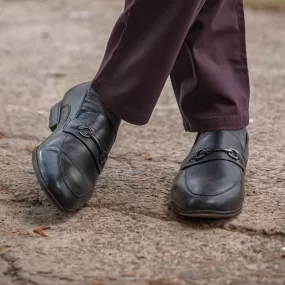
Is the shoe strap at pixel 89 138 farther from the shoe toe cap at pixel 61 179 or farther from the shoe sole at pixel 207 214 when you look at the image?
the shoe sole at pixel 207 214

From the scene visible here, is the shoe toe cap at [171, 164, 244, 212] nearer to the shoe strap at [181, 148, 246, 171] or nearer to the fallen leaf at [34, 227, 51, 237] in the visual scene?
the shoe strap at [181, 148, 246, 171]

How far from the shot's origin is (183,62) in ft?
4.26

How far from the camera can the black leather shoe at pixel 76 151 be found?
1.20 meters

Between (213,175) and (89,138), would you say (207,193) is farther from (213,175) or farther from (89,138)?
(89,138)

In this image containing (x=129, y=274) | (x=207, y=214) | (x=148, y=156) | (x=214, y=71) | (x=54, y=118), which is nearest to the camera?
(x=129, y=274)

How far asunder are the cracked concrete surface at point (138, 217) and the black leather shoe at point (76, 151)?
2.3 inches

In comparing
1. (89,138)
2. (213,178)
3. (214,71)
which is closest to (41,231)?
(89,138)

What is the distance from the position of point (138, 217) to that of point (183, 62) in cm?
33

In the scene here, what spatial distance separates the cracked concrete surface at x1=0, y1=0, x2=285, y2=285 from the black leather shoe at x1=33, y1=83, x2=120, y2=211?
60 mm

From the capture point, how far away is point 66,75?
238 cm

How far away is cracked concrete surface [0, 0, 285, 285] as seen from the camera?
105 centimetres

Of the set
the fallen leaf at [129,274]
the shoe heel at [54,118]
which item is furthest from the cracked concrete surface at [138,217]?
the shoe heel at [54,118]

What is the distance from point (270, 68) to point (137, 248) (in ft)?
4.90

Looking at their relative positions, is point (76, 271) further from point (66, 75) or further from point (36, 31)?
point (36, 31)
